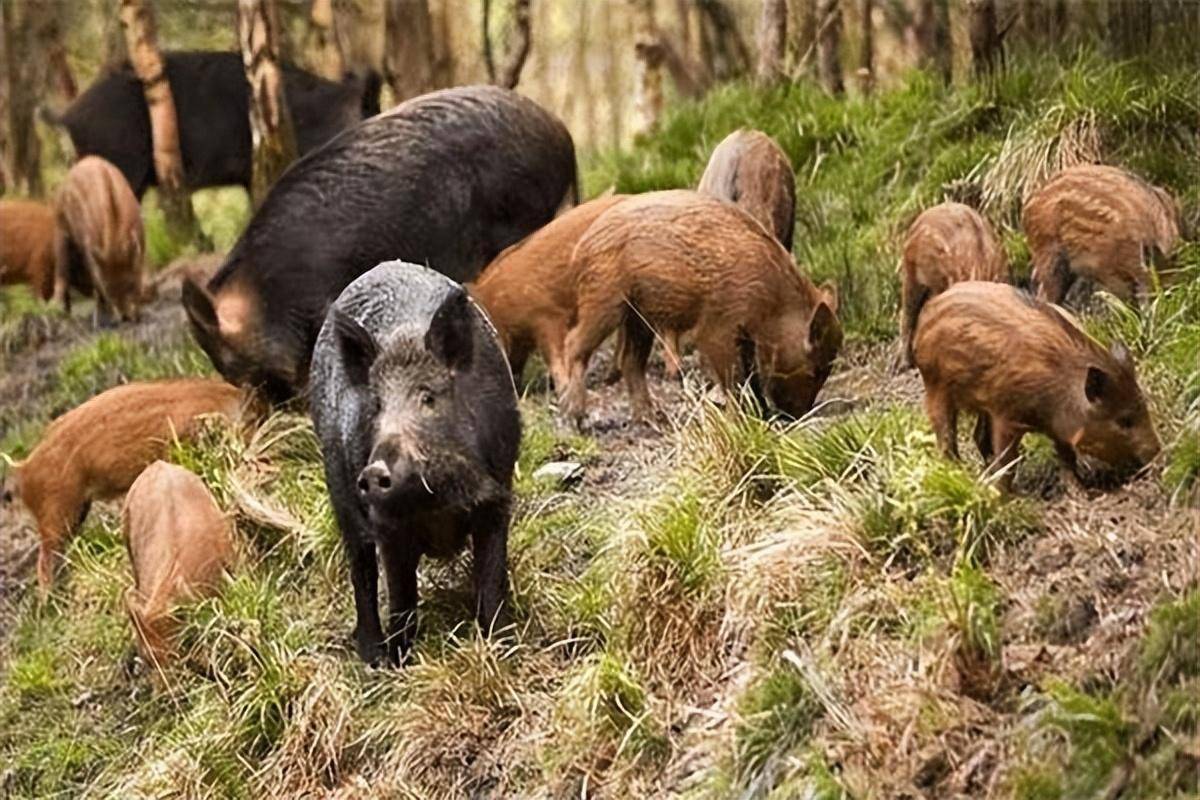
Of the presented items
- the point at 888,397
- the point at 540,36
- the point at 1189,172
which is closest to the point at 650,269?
the point at 888,397

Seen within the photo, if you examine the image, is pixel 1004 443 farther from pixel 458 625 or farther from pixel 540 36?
pixel 540 36

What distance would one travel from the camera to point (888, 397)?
9.38 metres

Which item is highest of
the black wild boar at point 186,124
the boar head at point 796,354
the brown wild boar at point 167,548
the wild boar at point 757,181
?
the wild boar at point 757,181

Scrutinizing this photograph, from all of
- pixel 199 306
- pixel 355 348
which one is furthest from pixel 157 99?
pixel 355 348

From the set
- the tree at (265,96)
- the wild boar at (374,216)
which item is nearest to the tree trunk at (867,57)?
the wild boar at (374,216)

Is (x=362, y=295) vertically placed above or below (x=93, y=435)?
above

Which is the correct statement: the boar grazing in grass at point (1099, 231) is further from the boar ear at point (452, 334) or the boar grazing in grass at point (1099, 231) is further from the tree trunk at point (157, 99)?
the tree trunk at point (157, 99)

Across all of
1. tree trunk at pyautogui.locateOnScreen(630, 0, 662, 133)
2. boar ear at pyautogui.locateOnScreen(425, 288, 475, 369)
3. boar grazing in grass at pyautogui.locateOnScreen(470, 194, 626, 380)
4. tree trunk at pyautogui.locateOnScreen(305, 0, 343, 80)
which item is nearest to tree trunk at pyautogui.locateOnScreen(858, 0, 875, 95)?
tree trunk at pyautogui.locateOnScreen(630, 0, 662, 133)

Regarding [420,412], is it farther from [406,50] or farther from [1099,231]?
[406,50]

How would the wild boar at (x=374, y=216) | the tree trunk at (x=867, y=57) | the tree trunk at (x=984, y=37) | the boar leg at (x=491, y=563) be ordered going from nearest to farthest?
the boar leg at (x=491, y=563)
the wild boar at (x=374, y=216)
the tree trunk at (x=984, y=37)
the tree trunk at (x=867, y=57)

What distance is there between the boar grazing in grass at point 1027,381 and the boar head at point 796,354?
1.61 meters

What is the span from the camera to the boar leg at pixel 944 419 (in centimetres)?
737

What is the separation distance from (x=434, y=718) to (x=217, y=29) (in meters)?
13.5

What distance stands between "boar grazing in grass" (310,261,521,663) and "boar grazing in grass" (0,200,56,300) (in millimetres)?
6854
